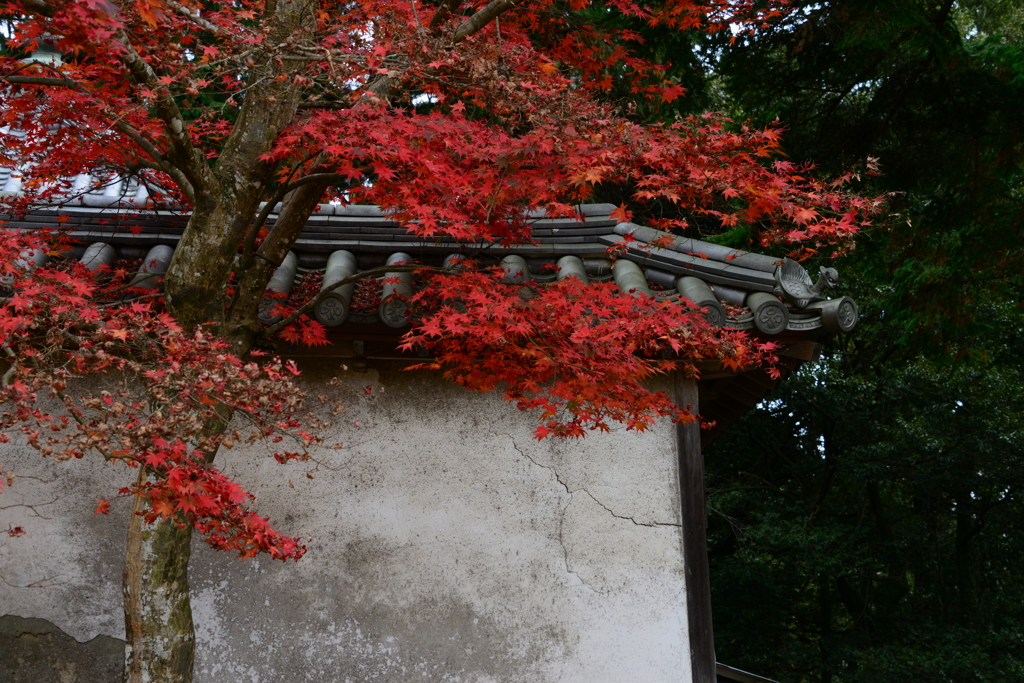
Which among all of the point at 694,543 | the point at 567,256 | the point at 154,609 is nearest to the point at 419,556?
the point at 694,543

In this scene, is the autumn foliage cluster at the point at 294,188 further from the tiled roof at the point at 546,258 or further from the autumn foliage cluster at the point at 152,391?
the tiled roof at the point at 546,258

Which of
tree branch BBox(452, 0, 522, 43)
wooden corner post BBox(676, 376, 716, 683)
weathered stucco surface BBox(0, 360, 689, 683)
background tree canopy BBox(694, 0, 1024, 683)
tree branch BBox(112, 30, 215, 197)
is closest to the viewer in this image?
tree branch BBox(112, 30, 215, 197)

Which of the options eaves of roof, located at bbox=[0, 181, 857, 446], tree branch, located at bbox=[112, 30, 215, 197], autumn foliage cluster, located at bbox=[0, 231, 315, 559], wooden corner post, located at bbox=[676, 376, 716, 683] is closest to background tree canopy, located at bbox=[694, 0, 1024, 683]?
eaves of roof, located at bbox=[0, 181, 857, 446]

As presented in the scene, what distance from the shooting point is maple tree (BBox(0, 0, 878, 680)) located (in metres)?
3.09

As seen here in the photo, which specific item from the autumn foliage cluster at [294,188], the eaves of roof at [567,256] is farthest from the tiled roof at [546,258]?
the autumn foliage cluster at [294,188]

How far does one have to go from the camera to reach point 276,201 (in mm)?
3719

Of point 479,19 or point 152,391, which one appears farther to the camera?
point 479,19

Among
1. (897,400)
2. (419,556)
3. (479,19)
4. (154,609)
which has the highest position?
(479,19)

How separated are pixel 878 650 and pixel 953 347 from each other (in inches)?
170

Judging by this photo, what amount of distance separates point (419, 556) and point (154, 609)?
5.69 ft

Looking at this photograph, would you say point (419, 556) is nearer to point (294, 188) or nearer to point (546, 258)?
point (546, 258)

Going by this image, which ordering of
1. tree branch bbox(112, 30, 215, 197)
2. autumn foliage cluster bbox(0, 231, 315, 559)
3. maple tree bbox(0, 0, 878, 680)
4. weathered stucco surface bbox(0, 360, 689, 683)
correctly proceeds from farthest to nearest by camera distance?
weathered stucco surface bbox(0, 360, 689, 683) < tree branch bbox(112, 30, 215, 197) < maple tree bbox(0, 0, 878, 680) < autumn foliage cluster bbox(0, 231, 315, 559)

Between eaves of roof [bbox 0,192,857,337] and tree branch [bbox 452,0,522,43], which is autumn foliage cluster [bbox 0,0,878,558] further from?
eaves of roof [bbox 0,192,857,337]

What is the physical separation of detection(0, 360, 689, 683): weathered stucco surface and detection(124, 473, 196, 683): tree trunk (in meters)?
1.32
